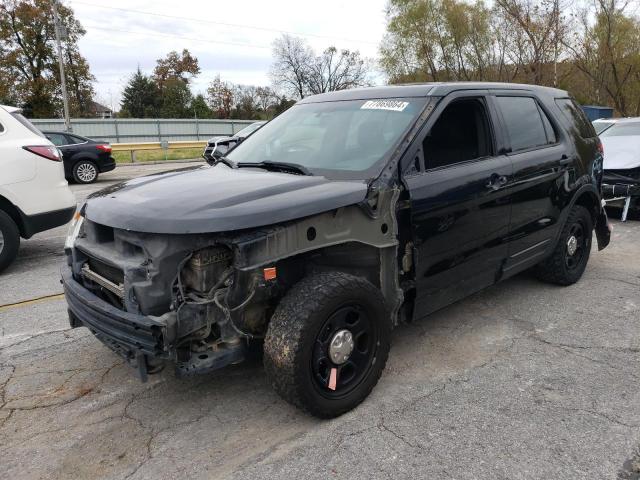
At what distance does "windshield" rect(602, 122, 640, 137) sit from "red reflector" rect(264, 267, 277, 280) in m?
8.96

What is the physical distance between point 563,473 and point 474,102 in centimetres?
249

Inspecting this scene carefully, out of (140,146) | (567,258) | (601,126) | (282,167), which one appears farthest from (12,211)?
(140,146)

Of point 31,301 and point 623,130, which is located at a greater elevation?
point 623,130

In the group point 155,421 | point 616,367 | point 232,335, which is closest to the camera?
point 232,335

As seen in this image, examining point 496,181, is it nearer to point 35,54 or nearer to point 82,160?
point 82,160

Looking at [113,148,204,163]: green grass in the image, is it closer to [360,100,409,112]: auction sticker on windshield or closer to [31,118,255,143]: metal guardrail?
[31,118,255,143]: metal guardrail

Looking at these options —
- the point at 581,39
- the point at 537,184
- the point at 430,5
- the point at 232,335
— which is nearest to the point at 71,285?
the point at 232,335

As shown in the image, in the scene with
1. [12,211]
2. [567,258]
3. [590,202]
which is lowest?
[567,258]

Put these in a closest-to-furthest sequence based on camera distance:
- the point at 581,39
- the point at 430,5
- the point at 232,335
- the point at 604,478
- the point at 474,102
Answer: the point at 604,478, the point at 232,335, the point at 474,102, the point at 581,39, the point at 430,5

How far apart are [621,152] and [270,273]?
26.3 feet

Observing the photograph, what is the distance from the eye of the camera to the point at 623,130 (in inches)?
377

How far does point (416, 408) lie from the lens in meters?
3.01

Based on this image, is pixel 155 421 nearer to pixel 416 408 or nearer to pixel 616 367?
pixel 416 408

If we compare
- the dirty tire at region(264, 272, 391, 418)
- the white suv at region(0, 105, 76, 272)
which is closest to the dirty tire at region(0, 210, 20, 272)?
the white suv at region(0, 105, 76, 272)
